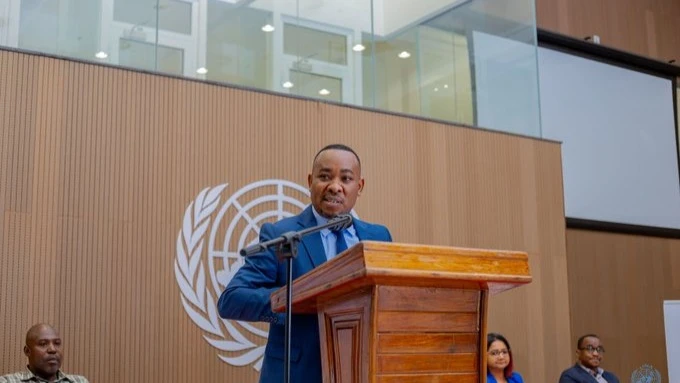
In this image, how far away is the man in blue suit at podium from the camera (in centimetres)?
195

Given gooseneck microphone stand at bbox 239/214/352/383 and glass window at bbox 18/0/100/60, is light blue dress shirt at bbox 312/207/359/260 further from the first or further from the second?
glass window at bbox 18/0/100/60

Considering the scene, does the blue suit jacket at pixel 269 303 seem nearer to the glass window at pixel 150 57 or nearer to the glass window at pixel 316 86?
the glass window at pixel 150 57

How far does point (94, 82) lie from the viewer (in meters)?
4.98

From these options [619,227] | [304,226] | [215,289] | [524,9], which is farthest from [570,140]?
[304,226]

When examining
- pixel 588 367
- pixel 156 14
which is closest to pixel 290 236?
pixel 156 14

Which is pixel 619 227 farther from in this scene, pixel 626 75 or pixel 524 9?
pixel 524 9

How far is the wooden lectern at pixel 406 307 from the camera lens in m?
1.61

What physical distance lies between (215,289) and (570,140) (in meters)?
4.23

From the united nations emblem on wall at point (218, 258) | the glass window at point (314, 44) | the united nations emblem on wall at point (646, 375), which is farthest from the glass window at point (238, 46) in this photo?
the united nations emblem on wall at point (646, 375)

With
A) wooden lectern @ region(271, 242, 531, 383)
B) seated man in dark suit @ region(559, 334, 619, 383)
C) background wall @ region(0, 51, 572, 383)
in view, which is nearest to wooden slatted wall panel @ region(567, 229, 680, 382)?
seated man in dark suit @ region(559, 334, 619, 383)

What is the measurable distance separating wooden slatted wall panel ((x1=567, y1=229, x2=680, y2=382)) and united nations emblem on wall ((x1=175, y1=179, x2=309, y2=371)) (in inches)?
135

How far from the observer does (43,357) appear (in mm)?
4293

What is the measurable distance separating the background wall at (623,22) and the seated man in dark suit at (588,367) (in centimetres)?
339

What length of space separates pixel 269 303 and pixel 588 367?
476 centimetres
